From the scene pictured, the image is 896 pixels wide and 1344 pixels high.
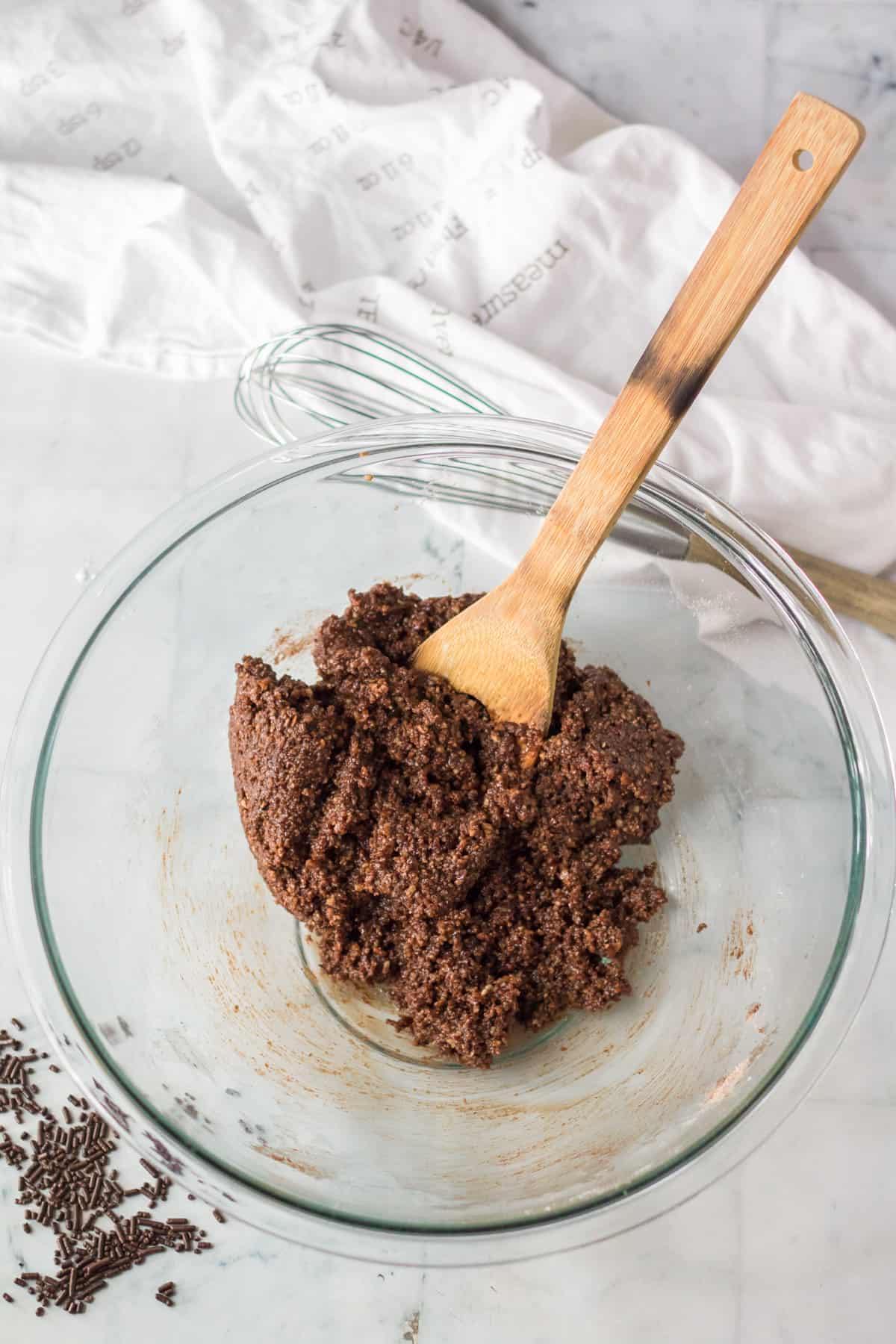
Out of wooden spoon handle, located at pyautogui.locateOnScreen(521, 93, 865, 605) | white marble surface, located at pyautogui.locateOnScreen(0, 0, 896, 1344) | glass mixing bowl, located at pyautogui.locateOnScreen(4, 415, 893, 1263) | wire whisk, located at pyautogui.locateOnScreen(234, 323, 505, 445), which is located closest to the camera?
wooden spoon handle, located at pyautogui.locateOnScreen(521, 93, 865, 605)

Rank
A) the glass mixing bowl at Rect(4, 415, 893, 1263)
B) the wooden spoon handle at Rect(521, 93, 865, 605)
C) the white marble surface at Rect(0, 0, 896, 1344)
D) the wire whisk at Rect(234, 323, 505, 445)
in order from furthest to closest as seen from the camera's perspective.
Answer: the wire whisk at Rect(234, 323, 505, 445) → the white marble surface at Rect(0, 0, 896, 1344) → the glass mixing bowl at Rect(4, 415, 893, 1263) → the wooden spoon handle at Rect(521, 93, 865, 605)

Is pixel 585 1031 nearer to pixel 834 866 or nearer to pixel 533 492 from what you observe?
pixel 834 866

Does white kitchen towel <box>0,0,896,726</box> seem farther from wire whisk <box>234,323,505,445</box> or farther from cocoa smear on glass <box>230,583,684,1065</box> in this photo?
cocoa smear on glass <box>230,583,684,1065</box>

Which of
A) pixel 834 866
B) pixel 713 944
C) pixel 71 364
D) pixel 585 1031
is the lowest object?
pixel 585 1031

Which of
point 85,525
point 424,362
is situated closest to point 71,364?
point 85,525

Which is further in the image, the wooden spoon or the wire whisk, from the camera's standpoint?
the wire whisk

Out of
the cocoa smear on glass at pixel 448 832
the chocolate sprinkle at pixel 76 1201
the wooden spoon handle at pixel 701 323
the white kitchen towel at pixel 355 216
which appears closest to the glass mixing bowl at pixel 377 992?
the cocoa smear on glass at pixel 448 832

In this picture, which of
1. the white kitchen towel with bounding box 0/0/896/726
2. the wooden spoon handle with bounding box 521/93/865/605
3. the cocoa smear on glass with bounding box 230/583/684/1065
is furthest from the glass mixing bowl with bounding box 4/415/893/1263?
the white kitchen towel with bounding box 0/0/896/726

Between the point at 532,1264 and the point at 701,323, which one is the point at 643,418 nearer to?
the point at 701,323

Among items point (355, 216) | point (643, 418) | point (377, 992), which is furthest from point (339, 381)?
point (377, 992)
